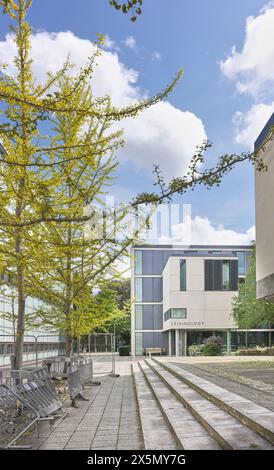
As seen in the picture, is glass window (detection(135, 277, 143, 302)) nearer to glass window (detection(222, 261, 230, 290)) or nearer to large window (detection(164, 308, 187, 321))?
large window (detection(164, 308, 187, 321))

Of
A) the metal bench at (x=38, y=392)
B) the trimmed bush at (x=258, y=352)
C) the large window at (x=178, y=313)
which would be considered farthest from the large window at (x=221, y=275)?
the metal bench at (x=38, y=392)

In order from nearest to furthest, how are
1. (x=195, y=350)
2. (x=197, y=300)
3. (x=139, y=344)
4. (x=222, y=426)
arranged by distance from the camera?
(x=222, y=426) < (x=195, y=350) < (x=197, y=300) < (x=139, y=344)

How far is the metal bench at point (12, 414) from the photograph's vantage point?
25.8ft

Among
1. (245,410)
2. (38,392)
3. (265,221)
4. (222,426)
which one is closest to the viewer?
(222,426)

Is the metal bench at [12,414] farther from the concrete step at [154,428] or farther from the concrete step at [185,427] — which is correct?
the concrete step at [185,427]

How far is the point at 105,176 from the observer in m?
15.6

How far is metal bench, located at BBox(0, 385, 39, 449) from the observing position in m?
7.86

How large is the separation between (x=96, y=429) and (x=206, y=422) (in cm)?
224

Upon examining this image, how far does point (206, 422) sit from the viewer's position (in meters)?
7.73

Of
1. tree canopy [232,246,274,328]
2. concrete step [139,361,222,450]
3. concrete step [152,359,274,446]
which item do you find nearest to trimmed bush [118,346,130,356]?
tree canopy [232,246,274,328]

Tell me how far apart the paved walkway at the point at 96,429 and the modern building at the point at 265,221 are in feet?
33.2

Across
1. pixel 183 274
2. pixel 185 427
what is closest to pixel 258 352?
pixel 183 274

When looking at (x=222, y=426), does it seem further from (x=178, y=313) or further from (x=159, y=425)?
(x=178, y=313)
